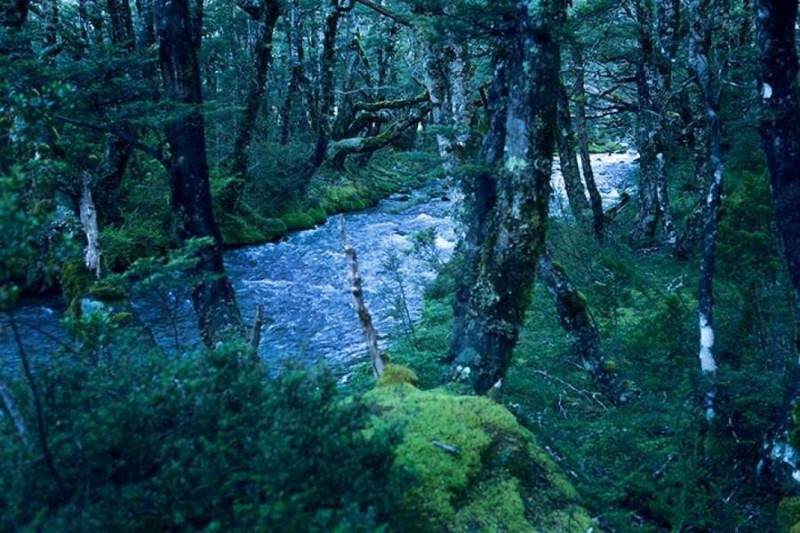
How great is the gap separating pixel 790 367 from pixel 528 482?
261cm

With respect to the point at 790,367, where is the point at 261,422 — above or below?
above

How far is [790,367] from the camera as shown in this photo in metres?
5.11

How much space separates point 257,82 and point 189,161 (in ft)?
29.2

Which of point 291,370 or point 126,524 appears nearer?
point 126,524

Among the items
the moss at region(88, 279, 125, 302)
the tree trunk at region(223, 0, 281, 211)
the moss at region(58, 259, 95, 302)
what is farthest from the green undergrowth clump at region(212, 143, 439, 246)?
the moss at region(88, 279, 125, 302)

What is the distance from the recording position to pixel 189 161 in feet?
25.8

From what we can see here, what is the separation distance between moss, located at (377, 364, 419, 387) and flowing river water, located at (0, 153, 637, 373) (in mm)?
2592

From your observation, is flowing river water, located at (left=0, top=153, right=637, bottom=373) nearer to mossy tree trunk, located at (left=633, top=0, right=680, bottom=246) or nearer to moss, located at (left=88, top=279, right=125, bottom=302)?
moss, located at (left=88, top=279, right=125, bottom=302)

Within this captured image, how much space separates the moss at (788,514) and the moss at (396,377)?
2.66 meters

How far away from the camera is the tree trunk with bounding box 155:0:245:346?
7750 mm

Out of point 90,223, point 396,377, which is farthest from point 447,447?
point 90,223

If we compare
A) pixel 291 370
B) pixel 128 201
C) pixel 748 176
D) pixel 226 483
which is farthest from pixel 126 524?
pixel 128 201

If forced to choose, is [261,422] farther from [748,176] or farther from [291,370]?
[748,176]

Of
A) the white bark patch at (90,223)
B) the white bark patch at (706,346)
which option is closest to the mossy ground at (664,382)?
the white bark patch at (706,346)
